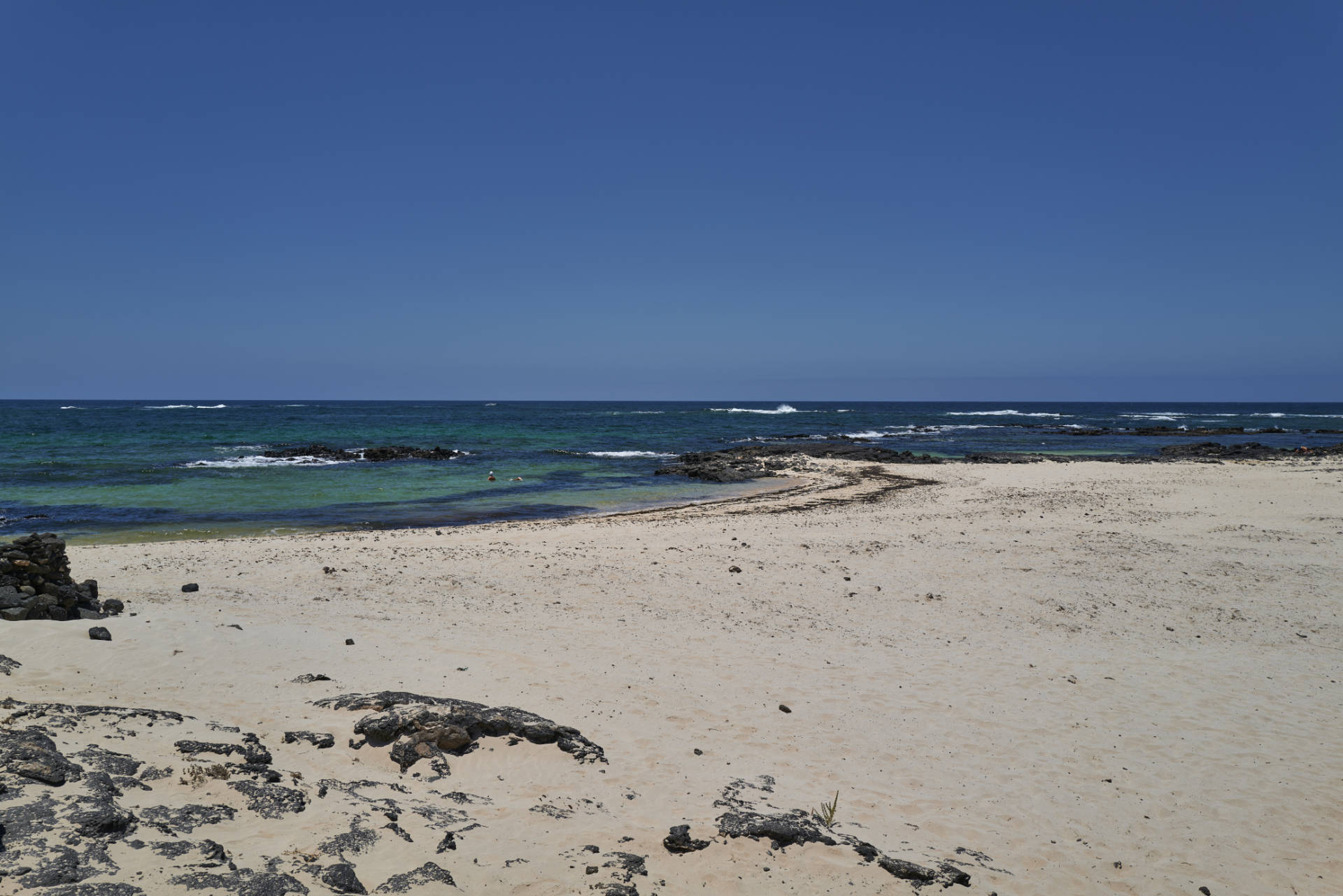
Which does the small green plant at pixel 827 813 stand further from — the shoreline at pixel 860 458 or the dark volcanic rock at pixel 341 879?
the shoreline at pixel 860 458

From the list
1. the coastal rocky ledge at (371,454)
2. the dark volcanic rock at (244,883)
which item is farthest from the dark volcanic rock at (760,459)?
the dark volcanic rock at (244,883)

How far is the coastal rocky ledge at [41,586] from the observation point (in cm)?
740

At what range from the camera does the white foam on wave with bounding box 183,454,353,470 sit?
30.6 meters

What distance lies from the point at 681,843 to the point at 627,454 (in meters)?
35.6

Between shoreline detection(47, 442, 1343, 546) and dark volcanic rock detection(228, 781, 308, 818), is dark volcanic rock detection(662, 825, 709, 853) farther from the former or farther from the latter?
shoreline detection(47, 442, 1343, 546)

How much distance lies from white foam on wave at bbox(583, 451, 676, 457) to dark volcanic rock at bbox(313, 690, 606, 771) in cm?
3253

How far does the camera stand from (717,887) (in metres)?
3.91

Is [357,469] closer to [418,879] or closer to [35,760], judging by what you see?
[35,760]

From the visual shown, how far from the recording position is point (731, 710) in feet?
21.1

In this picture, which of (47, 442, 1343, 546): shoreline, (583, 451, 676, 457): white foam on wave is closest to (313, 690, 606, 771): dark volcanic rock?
(47, 442, 1343, 546): shoreline

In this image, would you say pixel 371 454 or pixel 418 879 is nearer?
pixel 418 879

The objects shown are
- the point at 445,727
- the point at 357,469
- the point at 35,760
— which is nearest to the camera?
the point at 35,760

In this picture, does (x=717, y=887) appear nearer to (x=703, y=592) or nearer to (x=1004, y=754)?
(x=1004, y=754)

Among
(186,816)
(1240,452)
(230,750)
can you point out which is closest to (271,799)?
(186,816)
